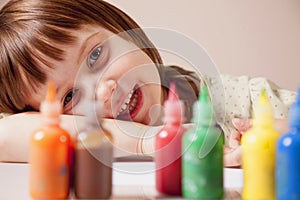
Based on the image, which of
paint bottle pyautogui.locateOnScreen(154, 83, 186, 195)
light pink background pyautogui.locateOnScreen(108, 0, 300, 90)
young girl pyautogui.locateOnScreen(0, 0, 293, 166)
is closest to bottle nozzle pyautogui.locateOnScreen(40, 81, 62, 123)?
paint bottle pyautogui.locateOnScreen(154, 83, 186, 195)

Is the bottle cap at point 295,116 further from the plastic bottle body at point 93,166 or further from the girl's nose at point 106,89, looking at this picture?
the girl's nose at point 106,89

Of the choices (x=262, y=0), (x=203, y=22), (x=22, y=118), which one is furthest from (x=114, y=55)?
(x=262, y=0)

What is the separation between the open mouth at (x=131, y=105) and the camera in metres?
1.04

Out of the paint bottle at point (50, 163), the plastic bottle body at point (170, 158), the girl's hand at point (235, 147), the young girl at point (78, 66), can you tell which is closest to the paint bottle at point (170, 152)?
the plastic bottle body at point (170, 158)

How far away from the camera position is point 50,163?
53 centimetres

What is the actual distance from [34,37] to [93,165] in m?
0.61

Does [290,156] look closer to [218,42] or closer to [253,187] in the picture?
[253,187]

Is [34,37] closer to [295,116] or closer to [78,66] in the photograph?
[78,66]

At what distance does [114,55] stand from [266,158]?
2.12 ft

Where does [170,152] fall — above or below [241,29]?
below

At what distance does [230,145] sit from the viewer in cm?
91

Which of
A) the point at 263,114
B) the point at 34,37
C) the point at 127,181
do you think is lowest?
the point at 127,181

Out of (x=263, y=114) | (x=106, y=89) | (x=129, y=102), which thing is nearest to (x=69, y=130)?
(x=106, y=89)

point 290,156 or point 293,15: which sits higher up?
point 293,15
